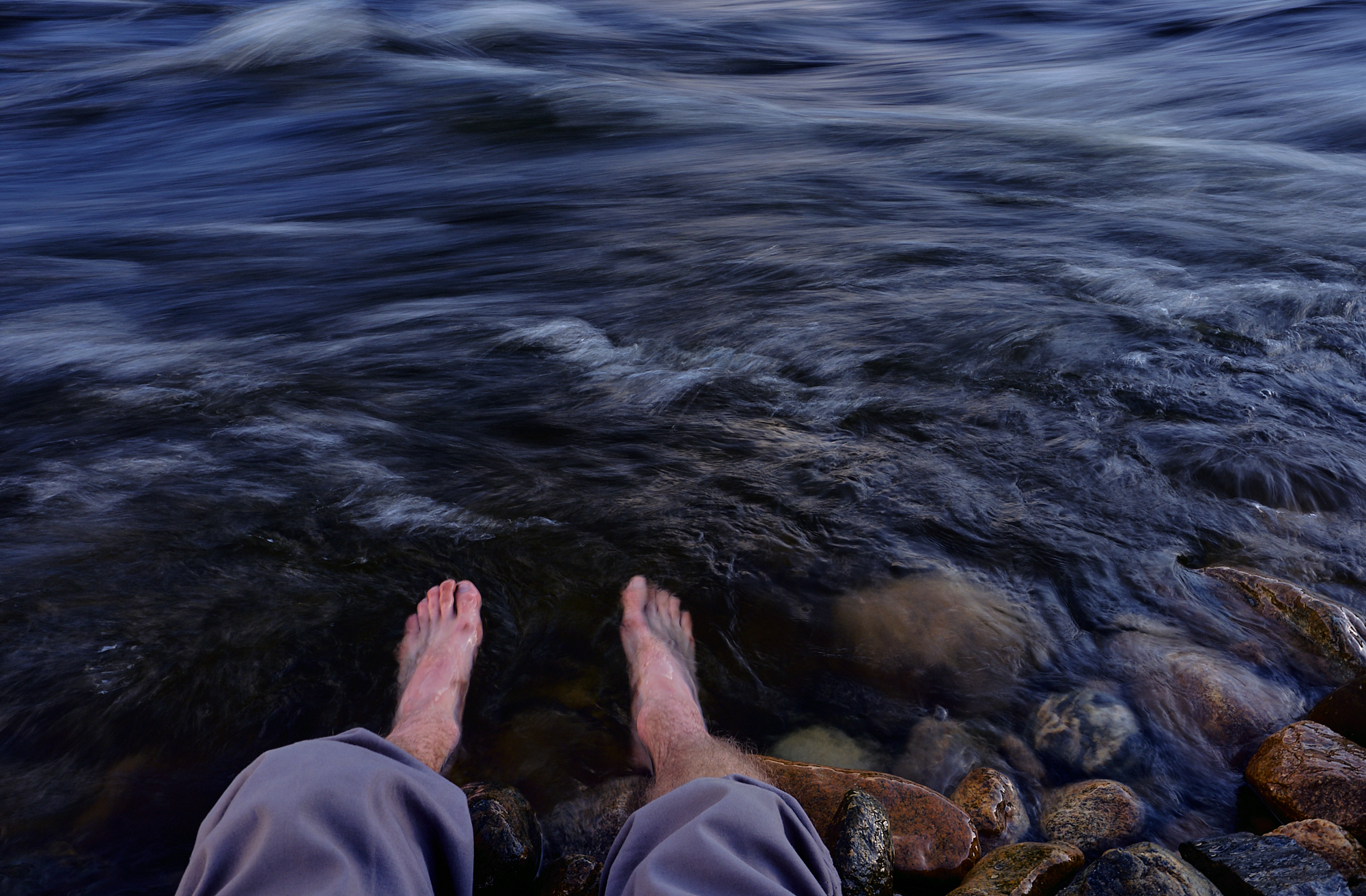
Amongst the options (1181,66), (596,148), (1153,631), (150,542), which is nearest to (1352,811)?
(1153,631)

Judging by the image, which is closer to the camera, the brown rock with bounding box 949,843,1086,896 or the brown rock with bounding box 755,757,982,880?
the brown rock with bounding box 949,843,1086,896

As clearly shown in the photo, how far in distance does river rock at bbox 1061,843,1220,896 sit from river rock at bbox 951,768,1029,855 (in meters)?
0.29

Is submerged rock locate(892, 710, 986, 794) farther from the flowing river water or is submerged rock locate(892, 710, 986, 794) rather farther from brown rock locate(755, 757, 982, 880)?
brown rock locate(755, 757, 982, 880)

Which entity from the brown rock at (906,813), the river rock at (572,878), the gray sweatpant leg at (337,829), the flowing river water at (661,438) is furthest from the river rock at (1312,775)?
the gray sweatpant leg at (337,829)

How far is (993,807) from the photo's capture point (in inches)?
87.4

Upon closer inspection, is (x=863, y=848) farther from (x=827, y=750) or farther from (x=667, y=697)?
(x=667, y=697)

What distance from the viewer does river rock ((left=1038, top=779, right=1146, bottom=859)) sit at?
7.06ft

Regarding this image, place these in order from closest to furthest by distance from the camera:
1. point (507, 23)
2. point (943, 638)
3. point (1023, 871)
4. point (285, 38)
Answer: point (1023, 871)
point (943, 638)
point (285, 38)
point (507, 23)

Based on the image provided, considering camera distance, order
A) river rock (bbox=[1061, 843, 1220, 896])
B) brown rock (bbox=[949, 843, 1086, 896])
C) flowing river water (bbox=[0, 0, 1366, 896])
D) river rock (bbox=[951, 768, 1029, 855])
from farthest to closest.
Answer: flowing river water (bbox=[0, 0, 1366, 896])
river rock (bbox=[951, 768, 1029, 855])
brown rock (bbox=[949, 843, 1086, 896])
river rock (bbox=[1061, 843, 1220, 896])

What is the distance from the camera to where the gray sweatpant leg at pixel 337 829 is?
149 centimetres

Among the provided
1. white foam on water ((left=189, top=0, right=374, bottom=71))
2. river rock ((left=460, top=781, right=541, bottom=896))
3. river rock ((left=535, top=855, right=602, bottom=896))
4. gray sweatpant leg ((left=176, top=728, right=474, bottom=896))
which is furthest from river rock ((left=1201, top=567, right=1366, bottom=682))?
white foam on water ((left=189, top=0, right=374, bottom=71))

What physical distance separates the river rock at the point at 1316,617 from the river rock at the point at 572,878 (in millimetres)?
2185

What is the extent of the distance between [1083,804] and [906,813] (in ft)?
1.52

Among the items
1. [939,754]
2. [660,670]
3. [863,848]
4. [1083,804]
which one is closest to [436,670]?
[660,670]
